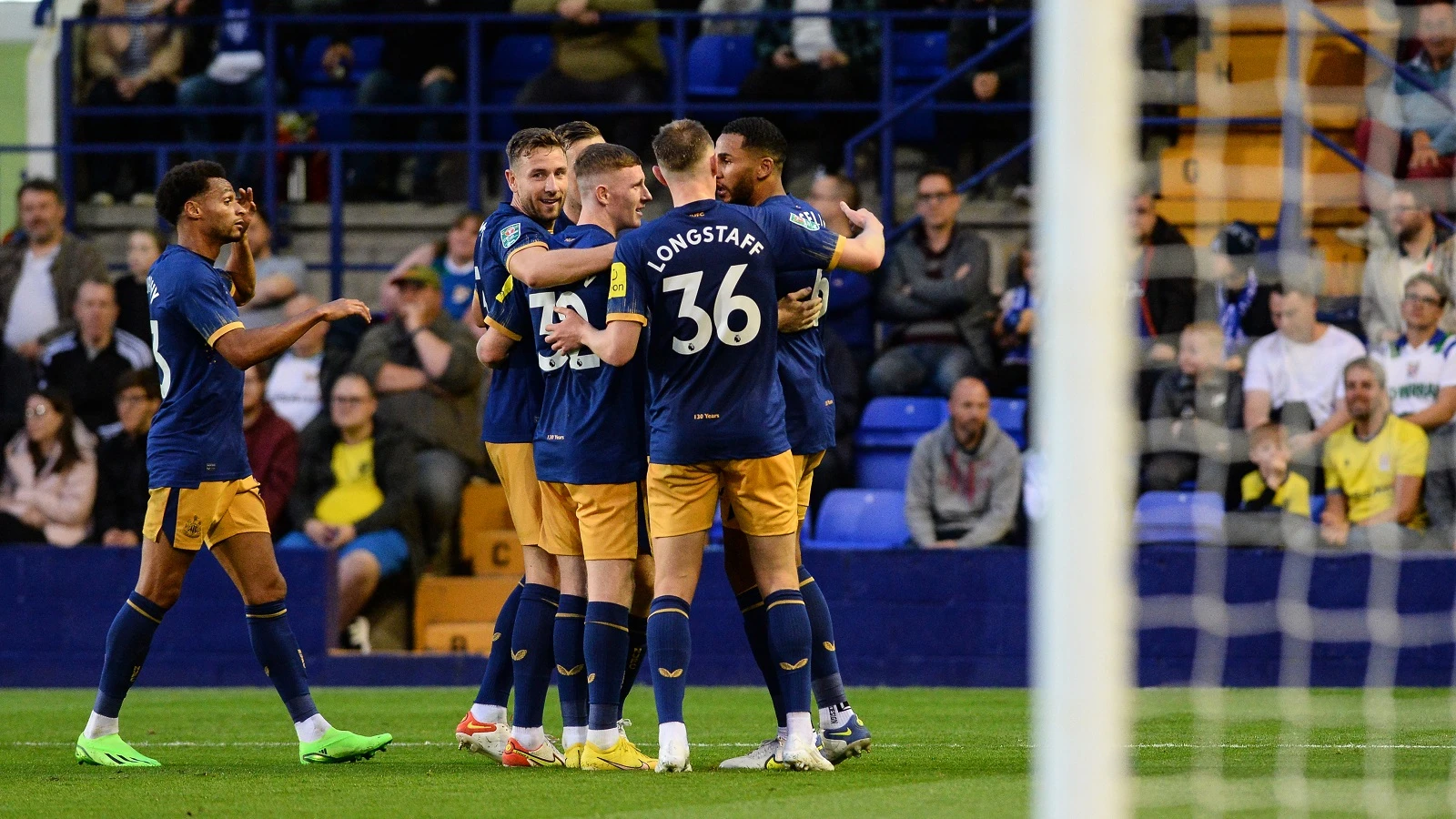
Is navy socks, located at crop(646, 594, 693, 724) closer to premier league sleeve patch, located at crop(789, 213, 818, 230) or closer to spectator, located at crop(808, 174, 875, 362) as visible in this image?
premier league sleeve patch, located at crop(789, 213, 818, 230)

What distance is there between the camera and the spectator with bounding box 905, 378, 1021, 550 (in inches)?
421

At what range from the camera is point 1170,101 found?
11.2 meters

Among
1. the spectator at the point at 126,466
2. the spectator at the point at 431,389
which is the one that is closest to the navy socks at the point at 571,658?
the spectator at the point at 431,389

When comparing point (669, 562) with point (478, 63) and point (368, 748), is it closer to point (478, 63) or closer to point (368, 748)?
point (368, 748)

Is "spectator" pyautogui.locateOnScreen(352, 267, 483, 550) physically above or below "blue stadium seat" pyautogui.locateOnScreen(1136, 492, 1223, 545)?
above

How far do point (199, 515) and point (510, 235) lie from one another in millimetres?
1434

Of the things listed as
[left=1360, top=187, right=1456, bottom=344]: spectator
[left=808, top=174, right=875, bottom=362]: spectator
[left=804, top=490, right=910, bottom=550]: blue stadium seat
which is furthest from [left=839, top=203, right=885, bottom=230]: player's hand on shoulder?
[left=808, top=174, right=875, bottom=362]: spectator

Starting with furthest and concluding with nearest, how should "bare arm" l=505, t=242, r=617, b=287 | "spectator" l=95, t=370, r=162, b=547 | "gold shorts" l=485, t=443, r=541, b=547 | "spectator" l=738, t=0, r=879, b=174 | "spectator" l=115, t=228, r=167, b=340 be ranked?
"spectator" l=738, t=0, r=879, b=174 < "spectator" l=115, t=228, r=167, b=340 < "spectator" l=95, t=370, r=162, b=547 < "gold shorts" l=485, t=443, r=541, b=547 < "bare arm" l=505, t=242, r=617, b=287

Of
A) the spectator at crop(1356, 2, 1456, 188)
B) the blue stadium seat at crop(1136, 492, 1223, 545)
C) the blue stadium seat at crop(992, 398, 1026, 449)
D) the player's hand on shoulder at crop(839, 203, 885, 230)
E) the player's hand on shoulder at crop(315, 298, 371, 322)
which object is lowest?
the blue stadium seat at crop(1136, 492, 1223, 545)

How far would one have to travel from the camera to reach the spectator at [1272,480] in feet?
32.8

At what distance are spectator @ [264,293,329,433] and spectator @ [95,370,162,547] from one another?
0.82 m

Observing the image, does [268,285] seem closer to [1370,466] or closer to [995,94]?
[995,94]

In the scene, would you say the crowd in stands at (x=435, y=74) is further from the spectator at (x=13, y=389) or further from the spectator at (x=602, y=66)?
the spectator at (x=13, y=389)

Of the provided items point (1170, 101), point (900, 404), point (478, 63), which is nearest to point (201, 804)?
point (900, 404)
